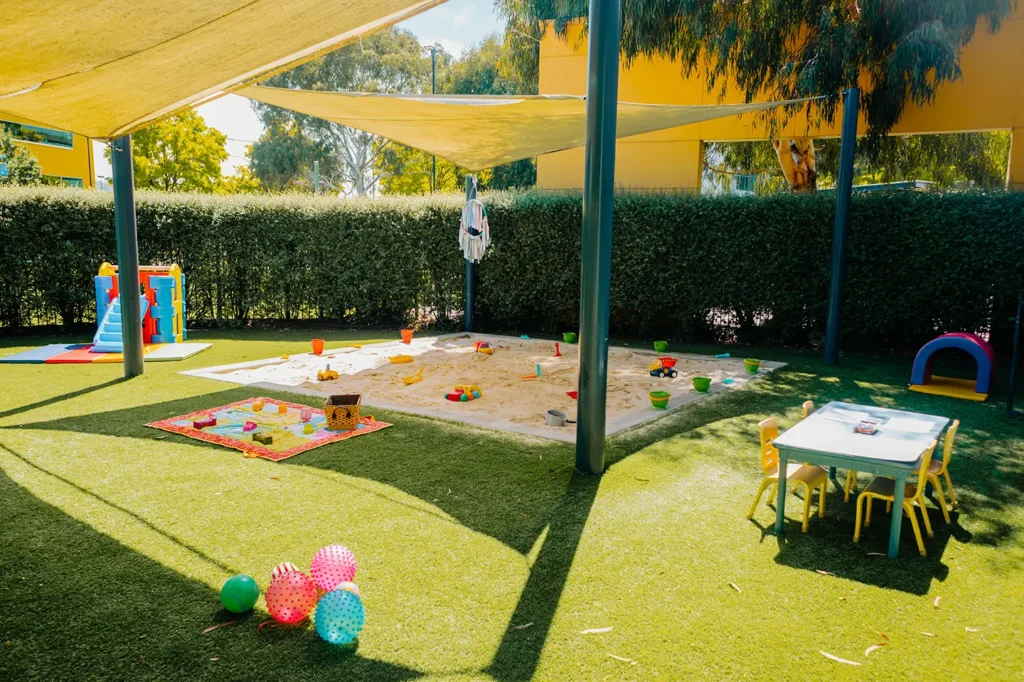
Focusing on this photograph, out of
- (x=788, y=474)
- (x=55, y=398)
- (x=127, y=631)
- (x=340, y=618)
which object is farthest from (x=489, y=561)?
(x=55, y=398)

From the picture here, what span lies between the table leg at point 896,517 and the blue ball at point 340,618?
8.39 ft

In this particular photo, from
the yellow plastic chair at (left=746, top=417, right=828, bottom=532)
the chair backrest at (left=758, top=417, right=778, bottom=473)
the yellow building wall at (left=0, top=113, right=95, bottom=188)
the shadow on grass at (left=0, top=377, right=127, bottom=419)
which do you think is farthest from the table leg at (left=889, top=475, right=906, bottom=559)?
the yellow building wall at (left=0, top=113, right=95, bottom=188)

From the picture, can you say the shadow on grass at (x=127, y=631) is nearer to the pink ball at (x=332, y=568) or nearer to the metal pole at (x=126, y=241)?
the pink ball at (x=332, y=568)

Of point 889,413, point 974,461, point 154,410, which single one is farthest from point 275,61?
point 974,461

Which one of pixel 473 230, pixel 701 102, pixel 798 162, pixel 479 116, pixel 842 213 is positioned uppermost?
pixel 701 102

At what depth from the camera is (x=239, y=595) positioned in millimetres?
2816

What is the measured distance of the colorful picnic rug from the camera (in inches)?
197

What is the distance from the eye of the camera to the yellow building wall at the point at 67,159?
114 ft

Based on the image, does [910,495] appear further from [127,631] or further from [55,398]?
[55,398]

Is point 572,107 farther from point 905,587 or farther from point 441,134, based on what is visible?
point 905,587

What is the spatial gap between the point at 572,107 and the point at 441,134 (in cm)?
207

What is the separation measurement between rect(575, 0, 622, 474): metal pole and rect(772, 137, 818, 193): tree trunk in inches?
453

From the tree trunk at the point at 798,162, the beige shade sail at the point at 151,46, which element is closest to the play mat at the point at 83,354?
the beige shade sail at the point at 151,46

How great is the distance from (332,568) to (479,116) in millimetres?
4886
